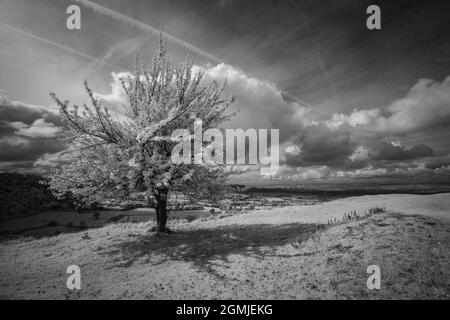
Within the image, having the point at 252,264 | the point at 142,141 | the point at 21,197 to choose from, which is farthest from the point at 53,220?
the point at 252,264

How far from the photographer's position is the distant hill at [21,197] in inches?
739

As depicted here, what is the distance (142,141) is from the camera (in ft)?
27.9

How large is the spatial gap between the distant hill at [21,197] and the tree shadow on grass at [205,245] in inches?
589

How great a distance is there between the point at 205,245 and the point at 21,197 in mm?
21447

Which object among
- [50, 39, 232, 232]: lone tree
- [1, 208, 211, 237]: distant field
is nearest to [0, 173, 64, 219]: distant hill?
[1, 208, 211, 237]: distant field

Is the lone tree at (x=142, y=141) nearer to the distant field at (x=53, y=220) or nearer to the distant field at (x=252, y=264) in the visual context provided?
the distant field at (x=252, y=264)

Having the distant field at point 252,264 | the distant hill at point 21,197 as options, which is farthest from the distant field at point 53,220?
the distant field at point 252,264

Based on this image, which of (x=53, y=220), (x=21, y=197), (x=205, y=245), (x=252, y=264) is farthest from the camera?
(x=21, y=197)

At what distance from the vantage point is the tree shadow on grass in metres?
7.83

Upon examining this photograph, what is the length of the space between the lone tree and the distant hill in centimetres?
1353

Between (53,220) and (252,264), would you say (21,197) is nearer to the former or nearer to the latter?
(53,220)
